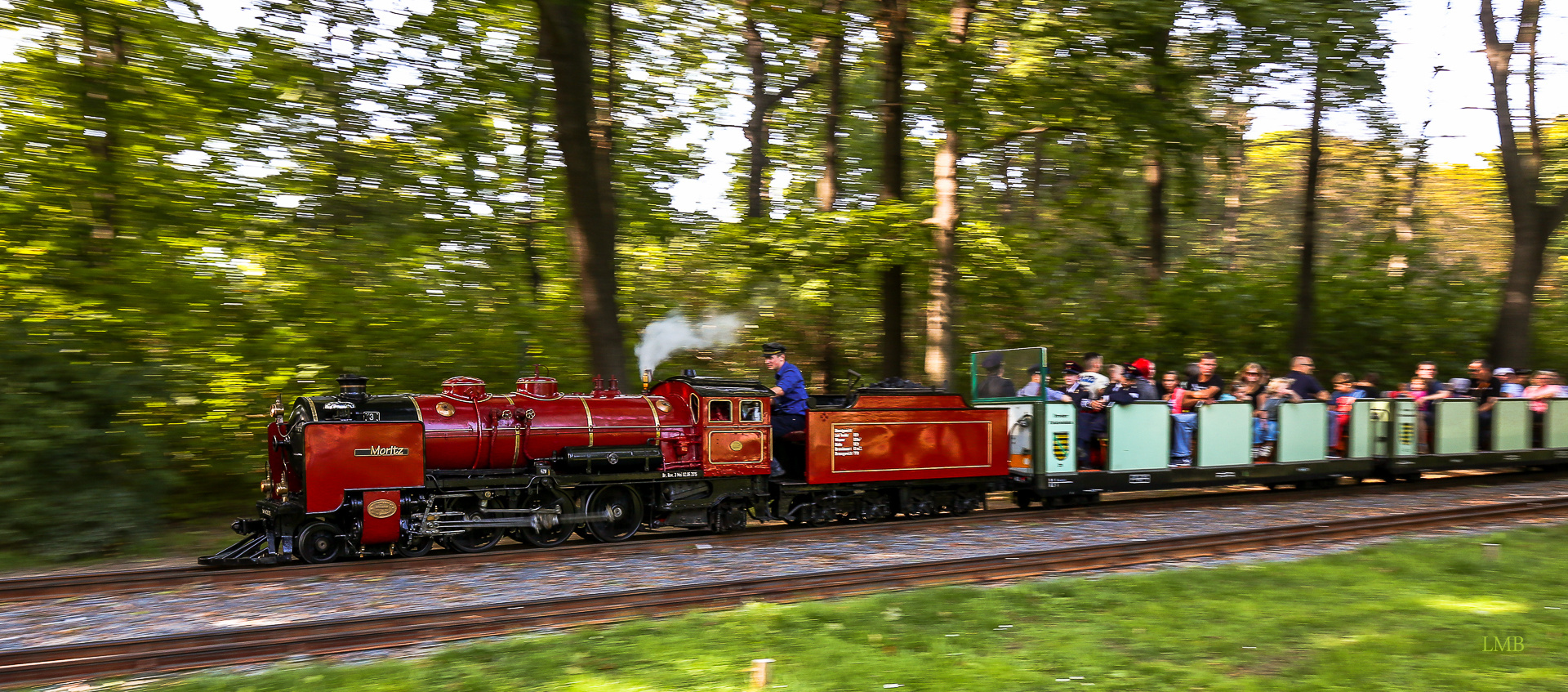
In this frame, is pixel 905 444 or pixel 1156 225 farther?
pixel 1156 225

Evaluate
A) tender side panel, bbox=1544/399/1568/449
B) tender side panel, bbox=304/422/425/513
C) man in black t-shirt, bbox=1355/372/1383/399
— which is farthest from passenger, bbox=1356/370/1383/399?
tender side panel, bbox=304/422/425/513

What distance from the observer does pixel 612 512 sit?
1016cm

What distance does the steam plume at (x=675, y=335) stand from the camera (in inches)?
502

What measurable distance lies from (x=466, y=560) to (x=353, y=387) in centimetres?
196

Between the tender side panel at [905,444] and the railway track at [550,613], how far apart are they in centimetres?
284

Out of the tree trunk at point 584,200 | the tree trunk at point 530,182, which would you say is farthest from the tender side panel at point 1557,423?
the tree trunk at point 530,182

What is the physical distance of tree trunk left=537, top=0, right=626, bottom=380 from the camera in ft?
40.4

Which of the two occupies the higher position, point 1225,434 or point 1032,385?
point 1032,385

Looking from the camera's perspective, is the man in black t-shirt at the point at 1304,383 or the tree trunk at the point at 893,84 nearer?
the man in black t-shirt at the point at 1304,383

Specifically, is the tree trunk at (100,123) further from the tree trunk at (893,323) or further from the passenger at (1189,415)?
the passenger at (1189,415)

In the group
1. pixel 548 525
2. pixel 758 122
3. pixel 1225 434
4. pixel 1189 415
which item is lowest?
pixel 548 525

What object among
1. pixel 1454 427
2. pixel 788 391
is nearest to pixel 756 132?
pixel 788 391

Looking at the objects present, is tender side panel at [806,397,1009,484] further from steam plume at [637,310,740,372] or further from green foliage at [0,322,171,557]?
green foliage at [0,322,171,557]

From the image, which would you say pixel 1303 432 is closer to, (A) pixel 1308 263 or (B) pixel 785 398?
(A) pixel 1308 263
